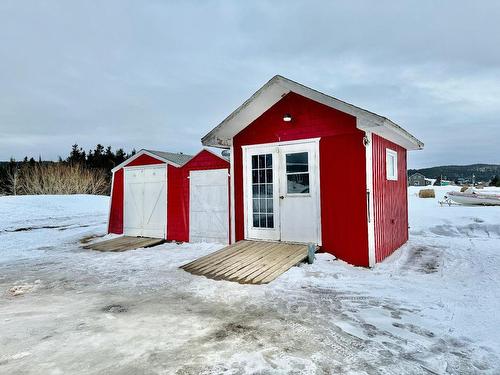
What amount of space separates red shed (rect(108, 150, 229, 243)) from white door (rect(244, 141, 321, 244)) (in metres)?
1.01

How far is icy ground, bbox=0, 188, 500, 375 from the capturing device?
2512mm

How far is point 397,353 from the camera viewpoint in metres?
2.65

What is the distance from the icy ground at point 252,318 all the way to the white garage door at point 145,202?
2.58m

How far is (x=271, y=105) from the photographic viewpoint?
6977mm

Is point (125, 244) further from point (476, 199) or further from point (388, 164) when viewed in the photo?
point (476, 199)

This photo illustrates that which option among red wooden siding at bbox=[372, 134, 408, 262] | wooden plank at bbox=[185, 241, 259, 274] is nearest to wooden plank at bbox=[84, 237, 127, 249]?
wooden plank at bbox=[185, 241, 259, 274]

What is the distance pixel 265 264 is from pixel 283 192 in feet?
6.28

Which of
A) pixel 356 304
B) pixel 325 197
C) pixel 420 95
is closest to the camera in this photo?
pixel 356 304

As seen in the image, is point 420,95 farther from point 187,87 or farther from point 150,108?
point 150,108

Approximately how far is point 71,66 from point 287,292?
16.4 metres

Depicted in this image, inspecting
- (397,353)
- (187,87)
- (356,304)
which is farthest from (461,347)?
(187,87)

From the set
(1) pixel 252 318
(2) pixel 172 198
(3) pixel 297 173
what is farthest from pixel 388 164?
(2) pixel 172 198

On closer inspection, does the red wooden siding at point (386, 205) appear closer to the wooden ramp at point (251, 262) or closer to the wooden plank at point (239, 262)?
the wooden ramp at point (251, 262)

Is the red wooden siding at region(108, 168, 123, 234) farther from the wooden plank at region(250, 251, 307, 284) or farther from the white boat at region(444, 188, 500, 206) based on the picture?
the white boat at region(444, 188, 500, 206)
